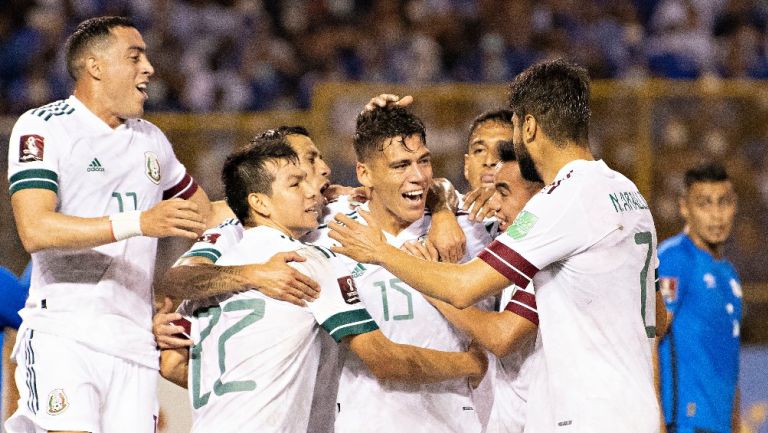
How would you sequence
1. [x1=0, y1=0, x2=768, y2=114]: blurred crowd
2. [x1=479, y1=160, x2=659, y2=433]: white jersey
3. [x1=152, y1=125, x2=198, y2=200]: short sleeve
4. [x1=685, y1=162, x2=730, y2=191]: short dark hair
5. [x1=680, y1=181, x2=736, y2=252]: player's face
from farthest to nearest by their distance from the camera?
[x1=0, y1=0, x2=768, y2=114]: blurred crowd
[x1=685, y1=162, x2=730, y2=191]: short dark hair
[x1=680, y1=181, x2=736, y2=252]: player's face
[x1=152, y1=125, x2=198, y2=200]: short sleeve
[x1=479, y1=160, x2=659, y2=433]: white jersey

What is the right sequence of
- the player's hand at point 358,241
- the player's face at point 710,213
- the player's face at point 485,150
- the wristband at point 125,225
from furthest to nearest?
the player's face at point 710,213, the player's face at point 485,150, the wristband at point 125,225, the player's hand at point 358,241

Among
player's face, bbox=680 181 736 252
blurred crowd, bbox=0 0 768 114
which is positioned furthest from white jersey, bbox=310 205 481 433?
blurred crowd, bbox=0 0 768 114

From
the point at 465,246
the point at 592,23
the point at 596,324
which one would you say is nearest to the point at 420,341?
the point at 465,246

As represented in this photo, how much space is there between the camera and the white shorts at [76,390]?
5.10m

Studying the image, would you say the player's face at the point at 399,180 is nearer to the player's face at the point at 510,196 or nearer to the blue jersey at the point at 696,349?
the player's face at the point at 510,196

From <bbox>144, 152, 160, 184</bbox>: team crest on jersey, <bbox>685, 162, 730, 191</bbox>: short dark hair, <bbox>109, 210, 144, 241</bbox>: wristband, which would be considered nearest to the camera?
<bbox>109, 210, 144, 241</bbox>: wristband

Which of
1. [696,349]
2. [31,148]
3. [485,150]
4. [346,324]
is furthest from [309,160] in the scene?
[696,349]

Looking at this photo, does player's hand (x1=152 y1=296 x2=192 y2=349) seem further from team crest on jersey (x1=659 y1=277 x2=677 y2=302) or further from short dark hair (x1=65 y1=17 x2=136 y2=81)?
team crest on jersey (x1=659 y1=277 x2=677 y2=302)

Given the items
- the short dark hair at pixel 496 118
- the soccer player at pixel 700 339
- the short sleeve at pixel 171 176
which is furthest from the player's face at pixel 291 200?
the soccer player at pixel 700 339

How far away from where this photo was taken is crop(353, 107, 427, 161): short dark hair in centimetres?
545

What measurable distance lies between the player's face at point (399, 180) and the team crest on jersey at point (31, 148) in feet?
4.75

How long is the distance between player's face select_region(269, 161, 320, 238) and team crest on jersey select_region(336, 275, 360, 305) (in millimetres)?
315

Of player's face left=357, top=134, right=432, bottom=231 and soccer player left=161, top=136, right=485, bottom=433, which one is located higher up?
player's face left=357, top=134, right=432, bottom=231

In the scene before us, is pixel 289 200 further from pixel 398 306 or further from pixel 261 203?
pixel 398 306
